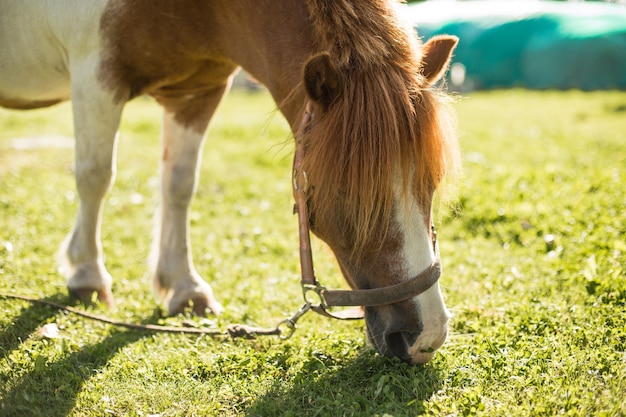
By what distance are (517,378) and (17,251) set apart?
366cm

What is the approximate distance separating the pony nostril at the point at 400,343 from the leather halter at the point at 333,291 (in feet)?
0.65

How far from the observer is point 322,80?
2.65 metres

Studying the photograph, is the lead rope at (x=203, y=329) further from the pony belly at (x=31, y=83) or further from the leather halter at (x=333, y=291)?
the pony belly at (x=31, y=83)

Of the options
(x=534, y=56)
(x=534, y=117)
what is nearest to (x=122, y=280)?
(x=534, y=117)

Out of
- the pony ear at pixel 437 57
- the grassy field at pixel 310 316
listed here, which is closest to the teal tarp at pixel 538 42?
the grassy field at pixel 310 316

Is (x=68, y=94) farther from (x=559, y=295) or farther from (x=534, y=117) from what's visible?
(x=534, y=117)

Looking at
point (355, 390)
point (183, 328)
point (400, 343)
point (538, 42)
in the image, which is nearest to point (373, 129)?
point (400, 343)

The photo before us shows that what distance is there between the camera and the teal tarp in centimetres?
1324

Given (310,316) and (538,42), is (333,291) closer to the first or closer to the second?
(310,316)

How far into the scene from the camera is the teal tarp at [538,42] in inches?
521

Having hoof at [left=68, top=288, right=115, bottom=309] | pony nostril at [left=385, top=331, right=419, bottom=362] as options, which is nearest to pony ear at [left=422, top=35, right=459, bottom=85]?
pony nostril at [left=385, top=331, right=419, bottom=362]

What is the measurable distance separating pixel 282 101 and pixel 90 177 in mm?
1291

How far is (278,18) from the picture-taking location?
312 cm

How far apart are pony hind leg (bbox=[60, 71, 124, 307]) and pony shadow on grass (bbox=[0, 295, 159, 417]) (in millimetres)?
353
